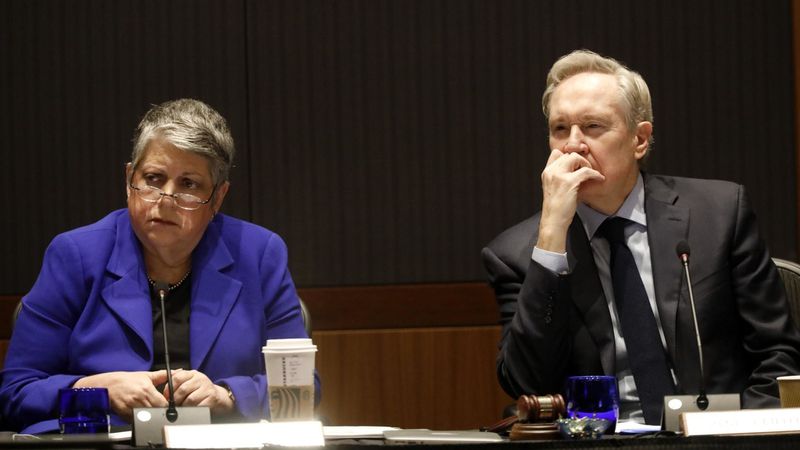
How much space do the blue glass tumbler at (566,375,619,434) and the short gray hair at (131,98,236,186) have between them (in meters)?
1.23

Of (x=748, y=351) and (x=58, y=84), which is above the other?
(x=58, y=84)

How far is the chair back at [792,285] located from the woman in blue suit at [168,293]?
1306mm

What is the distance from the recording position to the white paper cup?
6.00ft

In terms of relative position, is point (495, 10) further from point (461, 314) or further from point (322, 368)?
point (322, 368)

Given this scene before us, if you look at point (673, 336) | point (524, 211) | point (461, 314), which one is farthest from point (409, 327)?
point (673, 336)

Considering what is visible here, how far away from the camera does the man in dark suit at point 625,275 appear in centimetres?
245

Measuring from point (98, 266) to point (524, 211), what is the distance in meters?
1.76

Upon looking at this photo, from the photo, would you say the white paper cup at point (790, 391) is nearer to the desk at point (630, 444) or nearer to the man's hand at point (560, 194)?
the desk at point (630, 444)

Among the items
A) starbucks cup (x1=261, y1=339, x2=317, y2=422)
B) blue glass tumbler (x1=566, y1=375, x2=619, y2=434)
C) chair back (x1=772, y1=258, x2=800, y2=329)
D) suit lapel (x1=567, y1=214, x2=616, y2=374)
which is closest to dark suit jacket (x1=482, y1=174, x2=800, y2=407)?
suit lapel (x1=567, y1=214, x2=616, y2=374)

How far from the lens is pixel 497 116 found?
12.6 feet

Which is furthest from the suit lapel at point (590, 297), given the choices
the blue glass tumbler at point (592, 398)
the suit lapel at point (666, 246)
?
the blue glass tumbler at point (592, 398)

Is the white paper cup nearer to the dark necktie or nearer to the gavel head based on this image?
the gavel head

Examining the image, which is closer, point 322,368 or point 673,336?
point 673,336

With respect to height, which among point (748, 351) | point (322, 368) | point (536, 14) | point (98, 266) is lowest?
point (322, 368)
